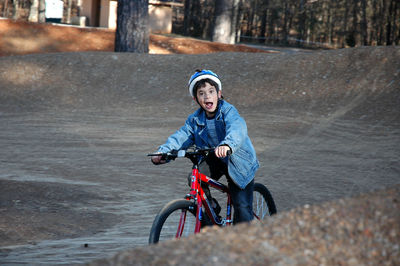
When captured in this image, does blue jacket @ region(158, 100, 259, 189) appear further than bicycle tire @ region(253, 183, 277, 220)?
No

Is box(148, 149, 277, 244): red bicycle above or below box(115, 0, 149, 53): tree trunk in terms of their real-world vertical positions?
below

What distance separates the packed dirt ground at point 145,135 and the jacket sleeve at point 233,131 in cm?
85

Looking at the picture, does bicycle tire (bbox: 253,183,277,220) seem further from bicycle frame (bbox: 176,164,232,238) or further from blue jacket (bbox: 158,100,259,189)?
bicycle frame (bbox: 176,164,232,238)

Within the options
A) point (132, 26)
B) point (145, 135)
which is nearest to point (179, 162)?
point (145, 135)

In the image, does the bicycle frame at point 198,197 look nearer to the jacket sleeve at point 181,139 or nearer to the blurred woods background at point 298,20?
the jacket sleeve at point 181,139

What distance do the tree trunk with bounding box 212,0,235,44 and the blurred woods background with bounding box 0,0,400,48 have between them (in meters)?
0.94

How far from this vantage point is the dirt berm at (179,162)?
274 cm

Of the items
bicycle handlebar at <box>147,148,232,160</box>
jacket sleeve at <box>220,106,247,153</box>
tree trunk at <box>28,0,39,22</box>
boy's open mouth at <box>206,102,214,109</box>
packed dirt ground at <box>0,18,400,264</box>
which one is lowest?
packed dirt ground at <box>0,18,400,264</box>

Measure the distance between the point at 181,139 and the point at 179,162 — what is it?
19.2 feet

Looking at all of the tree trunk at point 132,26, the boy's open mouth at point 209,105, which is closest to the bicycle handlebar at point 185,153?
the boy's open mouth at point 209,105

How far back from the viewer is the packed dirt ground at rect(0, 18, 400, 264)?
6203mm

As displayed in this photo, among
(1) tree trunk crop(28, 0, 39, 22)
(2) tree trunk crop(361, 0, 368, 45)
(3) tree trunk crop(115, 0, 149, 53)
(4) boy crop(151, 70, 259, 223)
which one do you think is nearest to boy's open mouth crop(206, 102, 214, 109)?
(4) boy crop(151, 70, 259, 223)

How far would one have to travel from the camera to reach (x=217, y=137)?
16.7ft

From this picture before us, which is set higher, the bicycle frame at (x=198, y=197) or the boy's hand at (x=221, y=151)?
the boy's hand at (x=221, y=151)
